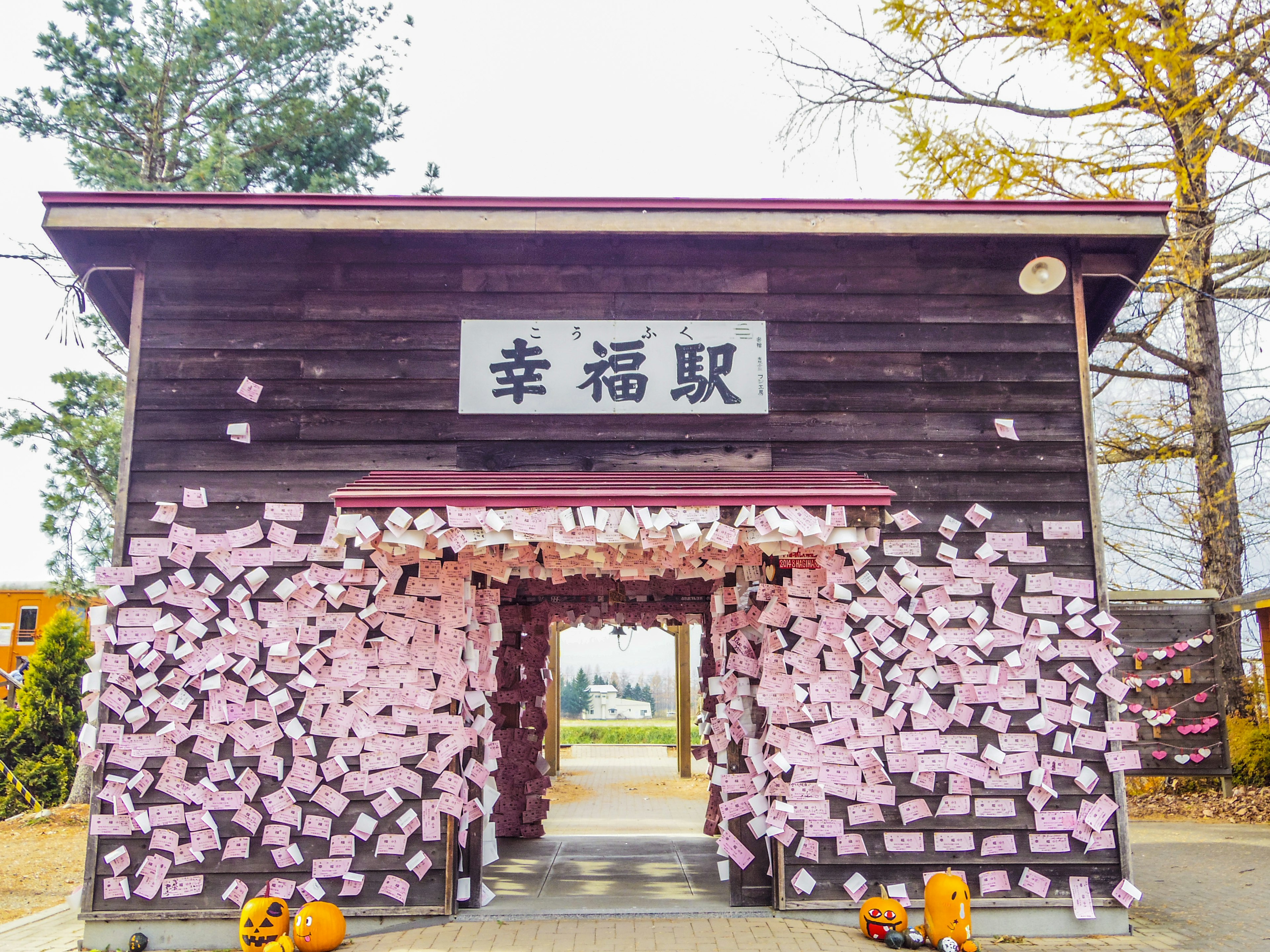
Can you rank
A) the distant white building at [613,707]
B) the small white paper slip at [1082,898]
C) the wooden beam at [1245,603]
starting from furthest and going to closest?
the distant white building at [613,707]
the wooden beam at [1245,603]
the small white paper slip at [1082,898]

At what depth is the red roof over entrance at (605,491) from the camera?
5035mm

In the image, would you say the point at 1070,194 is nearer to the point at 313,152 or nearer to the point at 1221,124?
the point at 1221,124

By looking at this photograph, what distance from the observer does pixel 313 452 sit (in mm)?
5855

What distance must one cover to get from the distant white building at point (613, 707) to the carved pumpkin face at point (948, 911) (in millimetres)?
21944

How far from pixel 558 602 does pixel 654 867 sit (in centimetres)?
279

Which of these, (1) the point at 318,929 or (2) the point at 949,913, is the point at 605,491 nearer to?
(1) the point at 318,929

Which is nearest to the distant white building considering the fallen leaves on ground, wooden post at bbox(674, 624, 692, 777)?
wooden post at bbox(674, 624, 692, 777)

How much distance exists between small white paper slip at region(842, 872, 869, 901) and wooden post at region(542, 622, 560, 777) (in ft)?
29.9

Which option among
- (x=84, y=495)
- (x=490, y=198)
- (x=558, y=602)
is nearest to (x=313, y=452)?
(x=490, y=198)

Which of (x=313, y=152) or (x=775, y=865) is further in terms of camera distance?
(x=313, y=152)

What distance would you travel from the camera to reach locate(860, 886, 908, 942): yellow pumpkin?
5.07 meters

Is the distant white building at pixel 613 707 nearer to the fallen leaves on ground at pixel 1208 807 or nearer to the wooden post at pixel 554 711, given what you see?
the wooden post at pixel 554 711

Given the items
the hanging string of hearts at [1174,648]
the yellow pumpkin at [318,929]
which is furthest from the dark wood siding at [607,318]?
the hanging string of hearts at [1174,648]

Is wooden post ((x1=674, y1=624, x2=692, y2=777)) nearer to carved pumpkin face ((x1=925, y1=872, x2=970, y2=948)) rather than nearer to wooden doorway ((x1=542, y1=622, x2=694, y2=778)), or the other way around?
wooden doorway ((x1=542, y1=622, x2=694, y2=778))
